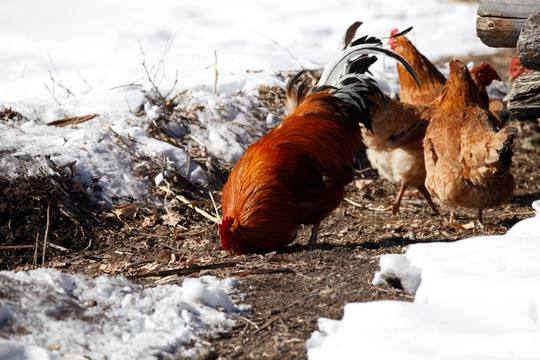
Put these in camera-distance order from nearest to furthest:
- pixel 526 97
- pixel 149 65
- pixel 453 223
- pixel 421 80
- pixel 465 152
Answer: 1. pixel 526 97
2. pixel 465 152
3. pixel 453 223
4. pixel 421 80
5. pixel 149 65

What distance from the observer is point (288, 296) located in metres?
3.22

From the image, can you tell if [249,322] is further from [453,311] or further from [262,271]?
[453,311]

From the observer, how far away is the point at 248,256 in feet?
13.7

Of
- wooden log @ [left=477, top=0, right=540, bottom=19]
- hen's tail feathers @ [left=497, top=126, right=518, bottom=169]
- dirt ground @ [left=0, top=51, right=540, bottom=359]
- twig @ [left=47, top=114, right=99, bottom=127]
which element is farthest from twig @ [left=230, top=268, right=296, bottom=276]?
twig @ [left=47, top=114, right=99, bottom=127]

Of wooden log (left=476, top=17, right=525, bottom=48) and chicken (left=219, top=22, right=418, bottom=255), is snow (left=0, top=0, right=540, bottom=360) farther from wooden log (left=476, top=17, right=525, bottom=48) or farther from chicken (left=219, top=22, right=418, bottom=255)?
wooden log (left=476, top=17, right=525, bottom=48)

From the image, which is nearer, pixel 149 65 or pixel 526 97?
pixel 526 97

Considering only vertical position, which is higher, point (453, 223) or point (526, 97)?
point (526, 97)

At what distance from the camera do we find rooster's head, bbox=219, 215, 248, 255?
4.11 meters

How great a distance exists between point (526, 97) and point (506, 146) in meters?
0.39

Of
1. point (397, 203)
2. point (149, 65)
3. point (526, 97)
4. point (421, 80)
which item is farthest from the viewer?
point (149, 65)

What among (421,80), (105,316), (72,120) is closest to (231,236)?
(105,316)

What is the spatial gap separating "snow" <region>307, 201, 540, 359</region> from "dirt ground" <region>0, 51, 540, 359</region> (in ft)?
0.68

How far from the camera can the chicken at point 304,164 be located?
423 cm

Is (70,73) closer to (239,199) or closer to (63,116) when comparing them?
(63,116)
